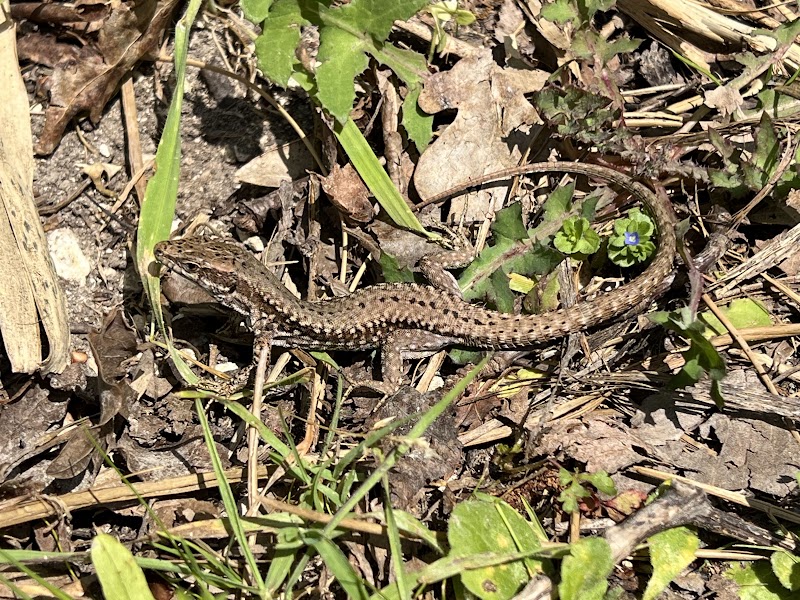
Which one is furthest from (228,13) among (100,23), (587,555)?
(587,555)

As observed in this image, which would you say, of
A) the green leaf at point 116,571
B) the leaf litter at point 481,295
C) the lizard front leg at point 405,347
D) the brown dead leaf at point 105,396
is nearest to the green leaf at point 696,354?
the leaf litter at point 481,295

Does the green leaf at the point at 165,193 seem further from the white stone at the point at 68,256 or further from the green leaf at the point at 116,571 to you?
the green leaf at the point at 116,571

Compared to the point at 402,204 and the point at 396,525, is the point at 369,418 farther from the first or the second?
the point at 402,204

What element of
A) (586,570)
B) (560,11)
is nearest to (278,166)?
(560,11)

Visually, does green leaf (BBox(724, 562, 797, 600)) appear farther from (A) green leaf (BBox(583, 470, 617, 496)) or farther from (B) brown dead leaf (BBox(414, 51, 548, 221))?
(B) brown dead leaf (BBox(414, 51, 548, 221))

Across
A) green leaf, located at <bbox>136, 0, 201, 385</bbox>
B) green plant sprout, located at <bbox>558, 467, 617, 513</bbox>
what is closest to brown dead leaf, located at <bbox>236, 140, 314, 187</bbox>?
green leaf, located at <bbox>136, 0, 201, 385</bbox>

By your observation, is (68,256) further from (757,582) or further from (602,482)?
(757,582)

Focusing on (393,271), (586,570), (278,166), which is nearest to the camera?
(586,570)
